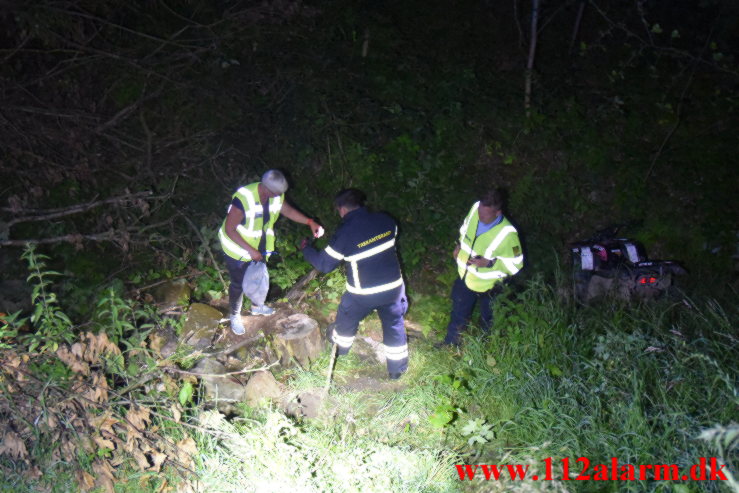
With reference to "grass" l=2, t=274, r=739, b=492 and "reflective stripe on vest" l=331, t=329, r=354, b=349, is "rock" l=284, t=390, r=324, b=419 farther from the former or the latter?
"reflective stripe on vest" l=331, t=329, r=354, b=349

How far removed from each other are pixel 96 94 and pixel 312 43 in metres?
3.15

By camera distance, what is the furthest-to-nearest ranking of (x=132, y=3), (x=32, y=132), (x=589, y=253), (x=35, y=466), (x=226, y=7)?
(x=226, y=7) < (x=132, y=3) < (x=32, y=132) < (x=589, y=253) < (x=35, y=466)

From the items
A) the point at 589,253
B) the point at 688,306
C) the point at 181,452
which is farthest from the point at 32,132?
the point at 688,306

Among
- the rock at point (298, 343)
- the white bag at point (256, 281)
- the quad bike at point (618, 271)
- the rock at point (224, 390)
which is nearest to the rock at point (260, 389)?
the rock at point (224, 390)

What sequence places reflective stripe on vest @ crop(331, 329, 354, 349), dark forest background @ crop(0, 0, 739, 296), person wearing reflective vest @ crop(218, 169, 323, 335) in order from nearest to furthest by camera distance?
person wearing reflective vest @ crop(218, 169, 323, 335) → reflective stripe on vest @ crop(331, 329, 354, 349) → dark forest background @ crop(0, 0, 739, 296)

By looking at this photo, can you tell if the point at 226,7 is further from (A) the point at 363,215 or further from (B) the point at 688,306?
(B) the point at 688,306

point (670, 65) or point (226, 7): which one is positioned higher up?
point (226, 7)

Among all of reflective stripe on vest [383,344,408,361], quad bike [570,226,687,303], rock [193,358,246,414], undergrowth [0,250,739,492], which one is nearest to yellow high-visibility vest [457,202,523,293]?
undergrowth [0,250,739,492]

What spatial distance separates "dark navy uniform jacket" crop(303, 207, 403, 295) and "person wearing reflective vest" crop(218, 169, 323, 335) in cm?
57

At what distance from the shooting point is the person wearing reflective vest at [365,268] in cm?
412

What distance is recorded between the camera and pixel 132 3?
6.37 metres

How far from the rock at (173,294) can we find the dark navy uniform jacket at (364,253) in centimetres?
217

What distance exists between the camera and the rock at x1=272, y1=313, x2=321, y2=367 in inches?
189

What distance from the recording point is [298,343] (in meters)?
4.80
